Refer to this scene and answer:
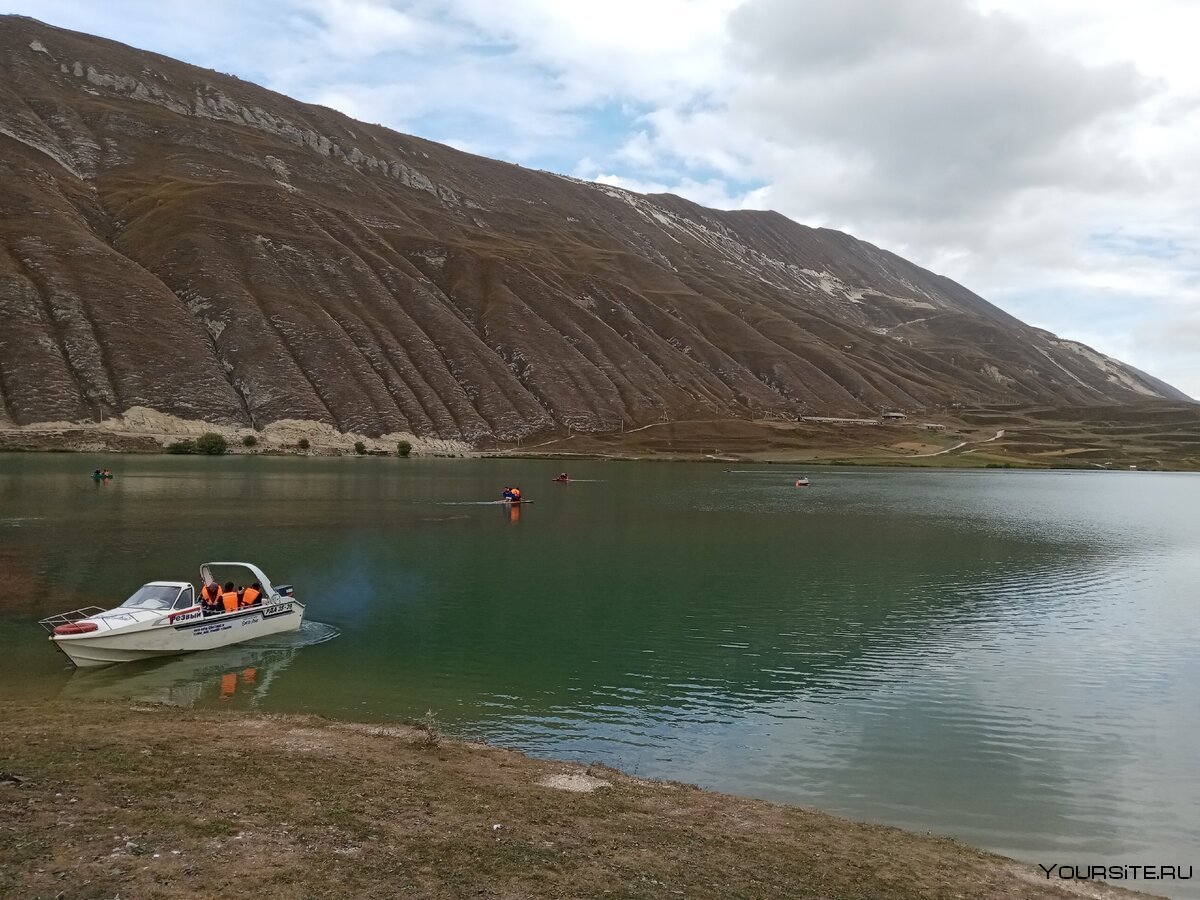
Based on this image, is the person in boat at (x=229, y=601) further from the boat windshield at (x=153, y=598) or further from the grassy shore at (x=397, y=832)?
the grassy shore at (x=397, y=832)

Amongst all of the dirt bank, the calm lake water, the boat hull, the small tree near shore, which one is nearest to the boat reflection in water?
the calm lake water

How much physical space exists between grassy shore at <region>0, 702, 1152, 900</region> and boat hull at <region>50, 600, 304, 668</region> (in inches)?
387

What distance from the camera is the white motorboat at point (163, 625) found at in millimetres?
30273

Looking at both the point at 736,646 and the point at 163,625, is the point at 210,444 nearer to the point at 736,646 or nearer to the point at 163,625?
the point at 163,625

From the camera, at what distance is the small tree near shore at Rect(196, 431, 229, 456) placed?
159 m

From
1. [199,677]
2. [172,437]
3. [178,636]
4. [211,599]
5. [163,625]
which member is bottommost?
[199,677]

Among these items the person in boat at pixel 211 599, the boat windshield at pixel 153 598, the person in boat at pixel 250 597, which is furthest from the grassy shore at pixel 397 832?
the person in boat at pixel 250 597

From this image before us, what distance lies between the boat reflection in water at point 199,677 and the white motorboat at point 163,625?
496 mm

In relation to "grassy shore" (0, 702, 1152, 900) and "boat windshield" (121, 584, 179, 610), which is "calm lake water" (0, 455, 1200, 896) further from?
"grassy shore" (0, 702, 1152, 900)

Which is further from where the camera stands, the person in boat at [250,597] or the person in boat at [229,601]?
the person in boat at [250,597]

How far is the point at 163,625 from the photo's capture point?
105 feet

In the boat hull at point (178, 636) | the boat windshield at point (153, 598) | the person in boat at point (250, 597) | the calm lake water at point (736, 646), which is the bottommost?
the calm lake water at point (736, 646)

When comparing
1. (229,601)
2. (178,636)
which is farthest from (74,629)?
(229,601)

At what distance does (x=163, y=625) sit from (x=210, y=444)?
140 metres
